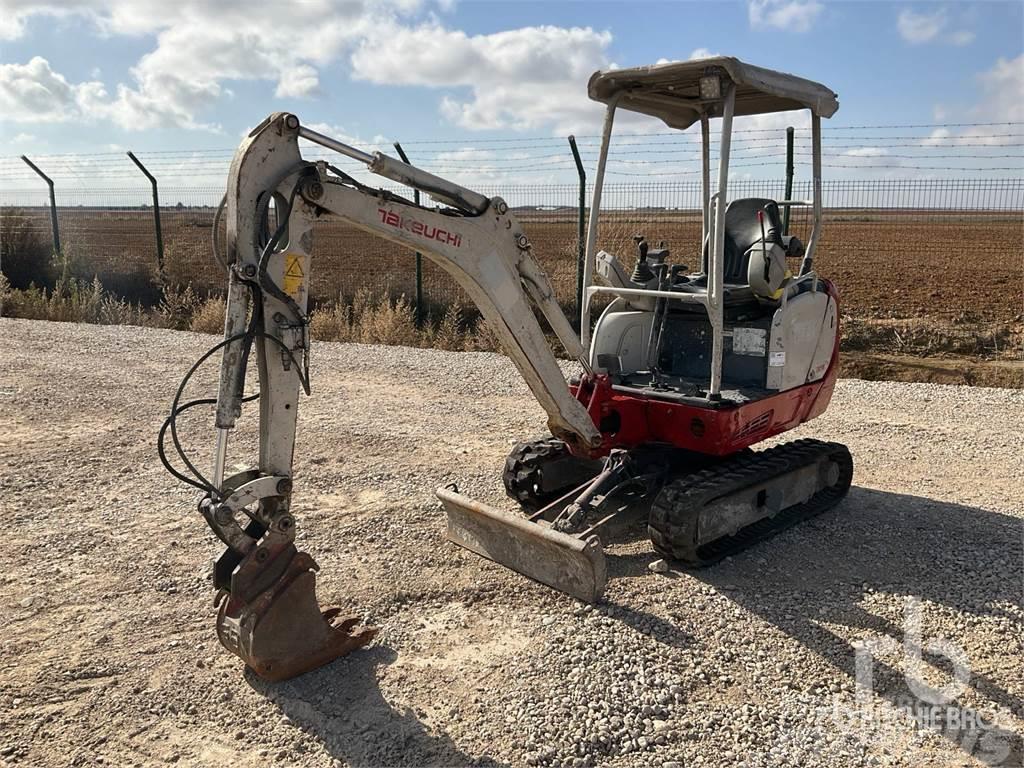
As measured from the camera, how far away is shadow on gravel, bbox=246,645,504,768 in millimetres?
3387

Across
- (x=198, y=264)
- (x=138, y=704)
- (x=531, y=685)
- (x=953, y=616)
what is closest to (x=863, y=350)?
(x=953, y=616)

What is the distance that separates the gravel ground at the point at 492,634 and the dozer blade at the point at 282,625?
0.11 meters

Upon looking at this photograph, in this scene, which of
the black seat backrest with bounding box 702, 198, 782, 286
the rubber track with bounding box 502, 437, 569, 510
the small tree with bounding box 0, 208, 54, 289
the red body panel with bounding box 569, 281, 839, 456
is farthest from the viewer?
the small tree with bounding box 0, 208, 54, 289

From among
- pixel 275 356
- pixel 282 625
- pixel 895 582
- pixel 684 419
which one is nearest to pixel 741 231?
pixel 684 419

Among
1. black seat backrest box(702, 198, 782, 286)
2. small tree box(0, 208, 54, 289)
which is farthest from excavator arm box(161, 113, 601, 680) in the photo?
small tree box(0, 208, 54, 289)

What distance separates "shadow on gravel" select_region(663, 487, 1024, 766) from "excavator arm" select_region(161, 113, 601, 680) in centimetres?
225

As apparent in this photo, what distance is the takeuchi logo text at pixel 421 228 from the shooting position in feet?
13.3

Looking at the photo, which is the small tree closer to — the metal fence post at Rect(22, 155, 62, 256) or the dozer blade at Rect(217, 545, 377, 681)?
the metal fence post at Rect(22, 155, 62, 256)

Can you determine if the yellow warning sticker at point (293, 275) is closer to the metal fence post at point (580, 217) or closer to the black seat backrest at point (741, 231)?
the black seat backrest at point (741, 231)

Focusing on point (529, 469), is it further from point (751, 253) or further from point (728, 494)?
point (751, 253)

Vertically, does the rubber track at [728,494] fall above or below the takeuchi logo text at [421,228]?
below

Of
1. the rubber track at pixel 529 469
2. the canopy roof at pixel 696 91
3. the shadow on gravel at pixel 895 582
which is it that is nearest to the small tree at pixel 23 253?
the rubber track at pixel 529 469

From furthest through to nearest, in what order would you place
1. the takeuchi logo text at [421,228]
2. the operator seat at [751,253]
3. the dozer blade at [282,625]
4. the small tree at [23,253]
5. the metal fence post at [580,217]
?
the small tree at [23,253] < the metal fence post at [580,217] < the operator seat at [751,253] < the takeuchi logo text at [421,228] < the dozer blade at [282,625]

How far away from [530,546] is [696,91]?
3.32 meters
